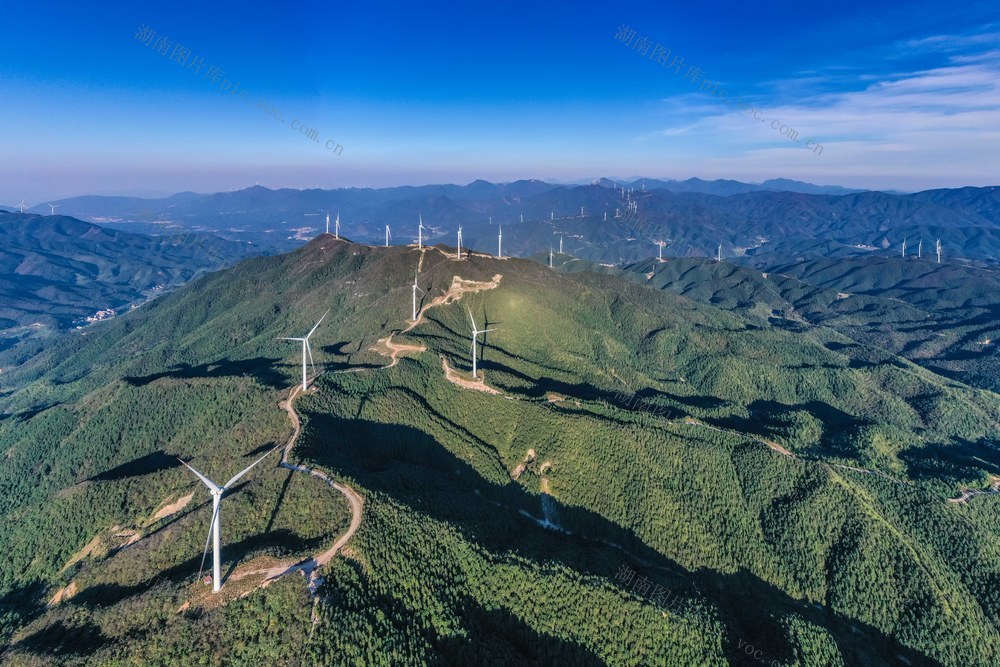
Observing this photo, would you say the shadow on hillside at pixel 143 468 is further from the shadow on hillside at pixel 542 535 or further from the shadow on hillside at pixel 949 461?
Result: the shadow on hillside at pixel 949 461

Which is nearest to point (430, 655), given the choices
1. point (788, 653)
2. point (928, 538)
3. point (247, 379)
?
point (788, 653)

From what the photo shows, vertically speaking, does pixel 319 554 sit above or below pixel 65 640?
above

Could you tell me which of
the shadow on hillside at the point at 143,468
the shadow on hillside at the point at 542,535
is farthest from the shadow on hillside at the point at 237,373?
the shadow on hillside at the point at 542,535

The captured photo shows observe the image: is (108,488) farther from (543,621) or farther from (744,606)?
(744,606)

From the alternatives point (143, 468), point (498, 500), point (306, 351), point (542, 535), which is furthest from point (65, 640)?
point (306, 351)

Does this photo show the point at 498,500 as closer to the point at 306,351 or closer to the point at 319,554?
the point at 319,554

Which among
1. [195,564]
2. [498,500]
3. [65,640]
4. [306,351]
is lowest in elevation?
[498,500]
